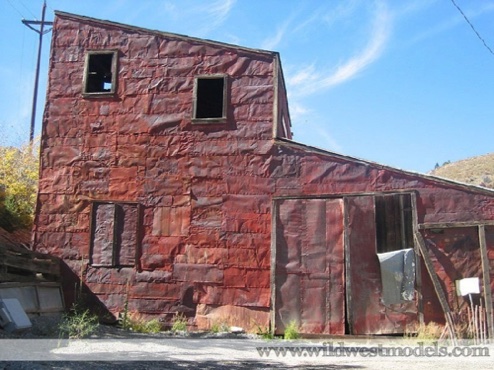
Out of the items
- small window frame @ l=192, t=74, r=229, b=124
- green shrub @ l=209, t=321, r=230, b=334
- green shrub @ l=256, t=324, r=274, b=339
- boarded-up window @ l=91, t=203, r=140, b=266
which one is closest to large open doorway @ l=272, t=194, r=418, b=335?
green shrub @ l=256, t=324, r=274, b=339

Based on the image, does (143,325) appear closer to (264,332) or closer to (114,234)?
(114,234)

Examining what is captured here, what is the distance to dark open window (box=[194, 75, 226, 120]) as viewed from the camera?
555 inches

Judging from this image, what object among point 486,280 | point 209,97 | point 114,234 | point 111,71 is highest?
point 111,71

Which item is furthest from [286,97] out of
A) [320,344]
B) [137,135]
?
[320,344]

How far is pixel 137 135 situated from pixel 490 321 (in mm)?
9869

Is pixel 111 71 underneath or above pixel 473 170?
underneath

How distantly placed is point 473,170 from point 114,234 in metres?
44.3

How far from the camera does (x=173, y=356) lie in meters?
8.76

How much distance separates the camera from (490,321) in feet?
37.0

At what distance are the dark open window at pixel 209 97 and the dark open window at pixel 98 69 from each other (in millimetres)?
2445

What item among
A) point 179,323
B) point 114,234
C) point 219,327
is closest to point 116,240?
point 114,234

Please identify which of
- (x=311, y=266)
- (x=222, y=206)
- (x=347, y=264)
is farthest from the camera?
(x=222, y=206)

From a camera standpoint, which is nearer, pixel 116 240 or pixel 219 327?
pixel 219 327

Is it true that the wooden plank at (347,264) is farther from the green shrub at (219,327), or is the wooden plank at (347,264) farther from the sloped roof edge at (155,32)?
the sloped roof edge at (155,32)
